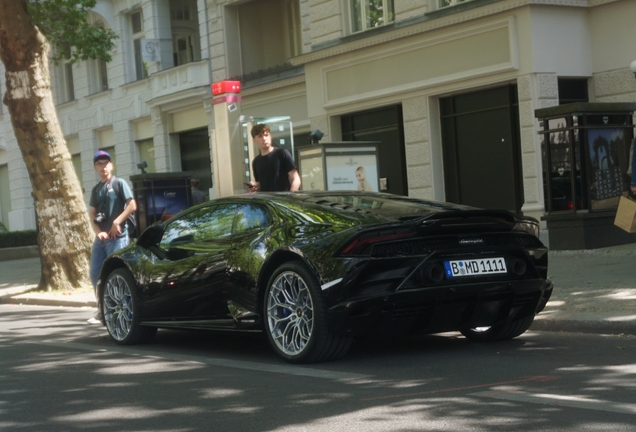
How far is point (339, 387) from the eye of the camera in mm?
6402

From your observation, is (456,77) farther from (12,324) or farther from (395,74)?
(12,324)

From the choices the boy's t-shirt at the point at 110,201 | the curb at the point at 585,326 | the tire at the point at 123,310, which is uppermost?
the boy's t-shirt at the point at 110,201

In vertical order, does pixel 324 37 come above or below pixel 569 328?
above

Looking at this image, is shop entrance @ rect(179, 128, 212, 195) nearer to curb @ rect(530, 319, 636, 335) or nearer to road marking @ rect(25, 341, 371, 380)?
road marking @ rect(25, 341, 371, 380)

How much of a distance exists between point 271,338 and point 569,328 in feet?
8.33

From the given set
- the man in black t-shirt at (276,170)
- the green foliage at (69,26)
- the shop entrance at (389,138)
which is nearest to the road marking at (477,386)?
the man in black t-shirt at (276,170)

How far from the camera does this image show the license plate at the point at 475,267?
23.8ft

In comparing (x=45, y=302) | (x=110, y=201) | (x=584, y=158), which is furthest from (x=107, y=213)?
(x=584, y=158)

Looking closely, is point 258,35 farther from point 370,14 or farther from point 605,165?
point 605,165

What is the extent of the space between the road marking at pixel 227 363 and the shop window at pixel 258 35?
1883 cm

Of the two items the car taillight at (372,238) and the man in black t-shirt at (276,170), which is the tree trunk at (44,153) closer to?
the man in black t-shirt at (276,170)

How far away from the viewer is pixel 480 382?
6312 millimetres

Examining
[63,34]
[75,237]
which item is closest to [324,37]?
[63,34]

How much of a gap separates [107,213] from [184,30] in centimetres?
2055
